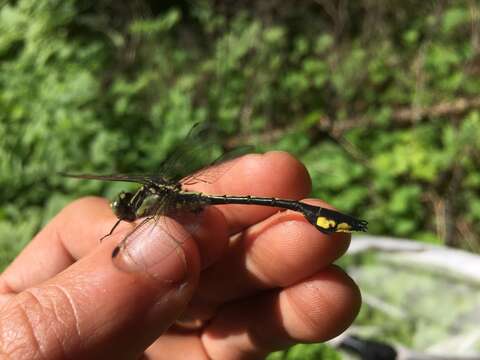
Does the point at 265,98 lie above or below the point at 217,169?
below

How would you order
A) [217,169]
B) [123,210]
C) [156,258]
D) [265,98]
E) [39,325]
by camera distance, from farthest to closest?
[265,98]
[217,169]
[123,210]
[156,258]
[39,325]

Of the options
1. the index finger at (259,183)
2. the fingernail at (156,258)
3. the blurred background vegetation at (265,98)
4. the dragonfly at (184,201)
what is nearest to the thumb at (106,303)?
the fingernail at (156,258)

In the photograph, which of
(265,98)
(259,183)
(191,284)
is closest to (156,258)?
(191,284)

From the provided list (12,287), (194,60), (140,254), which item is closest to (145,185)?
(140,254)

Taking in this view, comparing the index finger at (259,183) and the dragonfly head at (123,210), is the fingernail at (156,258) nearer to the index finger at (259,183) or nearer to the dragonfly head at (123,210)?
the dragonfly head at (123,210)

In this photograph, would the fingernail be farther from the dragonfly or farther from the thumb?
the dragonfly

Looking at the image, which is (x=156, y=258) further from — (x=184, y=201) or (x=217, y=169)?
(x=217, y=169)

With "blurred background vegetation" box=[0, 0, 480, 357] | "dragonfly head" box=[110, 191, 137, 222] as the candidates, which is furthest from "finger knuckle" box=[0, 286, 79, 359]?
"blurred background vegetation" box=[0, 0, 480, 357]
